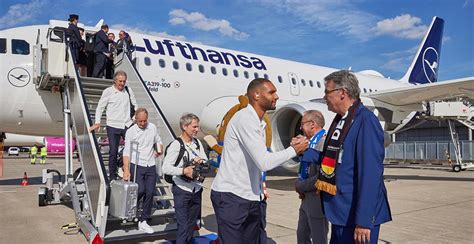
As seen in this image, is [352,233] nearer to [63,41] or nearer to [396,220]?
[396,220]

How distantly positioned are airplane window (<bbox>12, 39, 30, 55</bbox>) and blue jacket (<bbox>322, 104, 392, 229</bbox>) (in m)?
7.81

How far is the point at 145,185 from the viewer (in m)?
4.84

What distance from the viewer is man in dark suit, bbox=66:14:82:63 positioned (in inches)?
287

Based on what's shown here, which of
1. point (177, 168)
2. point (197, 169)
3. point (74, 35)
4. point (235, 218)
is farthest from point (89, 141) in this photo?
point (74, 35)

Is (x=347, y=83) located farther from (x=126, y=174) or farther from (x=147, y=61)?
(x=147, y=61)

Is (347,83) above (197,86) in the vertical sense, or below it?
below

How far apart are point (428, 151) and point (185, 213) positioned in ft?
77.5

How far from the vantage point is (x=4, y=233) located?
17.0ft

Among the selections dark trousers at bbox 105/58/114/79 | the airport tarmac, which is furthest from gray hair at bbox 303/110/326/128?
dark trousers at bbox 105/58/114/79

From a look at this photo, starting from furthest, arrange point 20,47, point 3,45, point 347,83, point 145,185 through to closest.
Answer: point 20,47
point 3,45
point 145,185
point 347,83

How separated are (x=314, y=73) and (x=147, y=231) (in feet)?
34.2

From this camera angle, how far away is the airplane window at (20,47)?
27.0 feet

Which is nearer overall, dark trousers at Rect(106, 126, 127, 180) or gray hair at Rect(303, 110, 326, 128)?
gray hair at Rect(303, 110, 326, 128)

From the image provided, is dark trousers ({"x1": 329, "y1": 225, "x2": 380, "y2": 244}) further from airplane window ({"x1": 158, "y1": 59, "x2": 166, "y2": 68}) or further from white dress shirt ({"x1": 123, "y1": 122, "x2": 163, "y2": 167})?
airplane window ({"x1": 158, "y1": 59, "x2": 166, "y2": 68})
